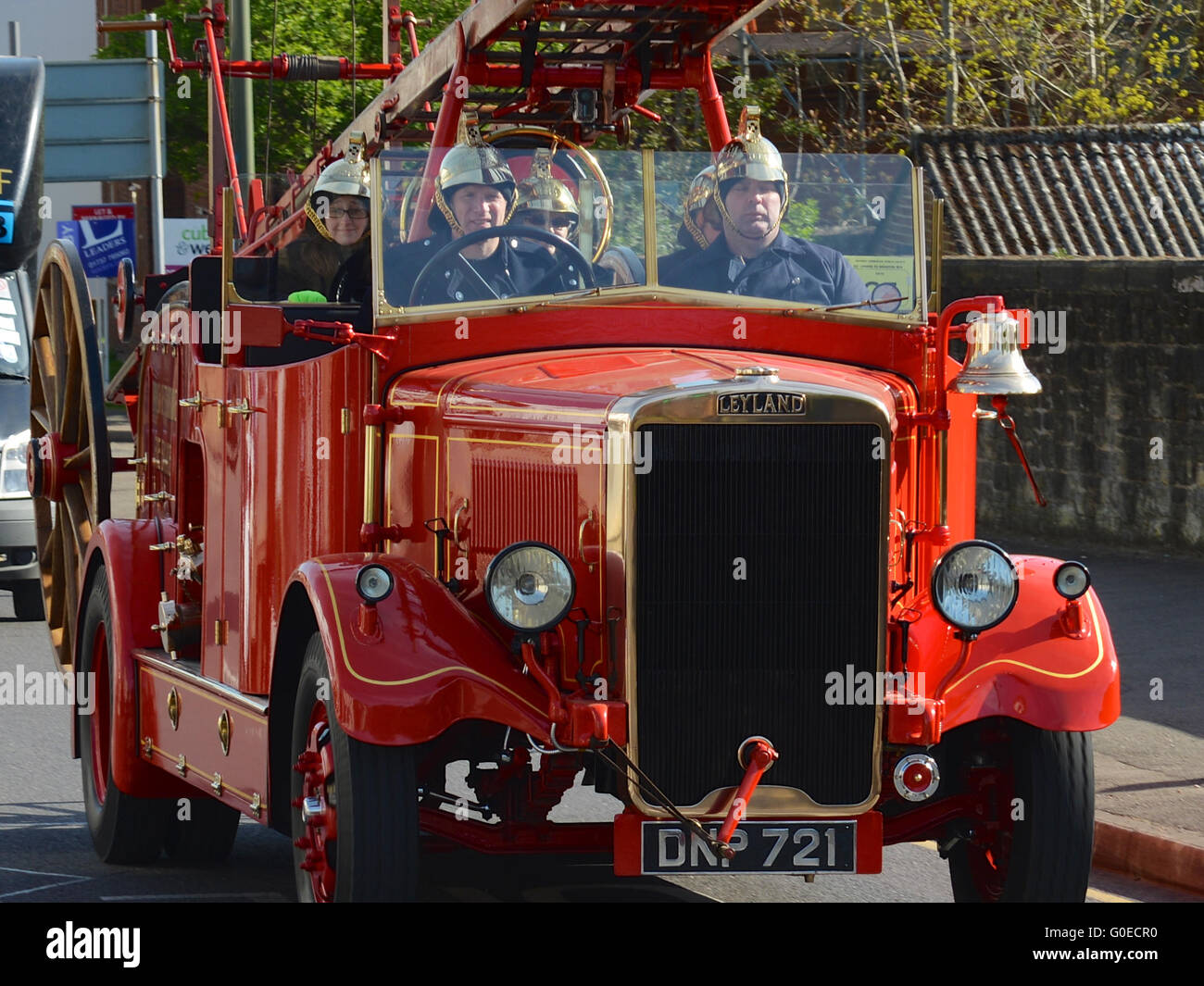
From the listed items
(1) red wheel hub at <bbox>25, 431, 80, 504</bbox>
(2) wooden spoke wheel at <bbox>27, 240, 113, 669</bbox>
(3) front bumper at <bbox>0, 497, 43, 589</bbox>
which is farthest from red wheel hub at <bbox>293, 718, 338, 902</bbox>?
(3) front bumper at <bbox>0, 497, 43, 589</bbox>

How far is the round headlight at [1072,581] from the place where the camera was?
18.5 feet

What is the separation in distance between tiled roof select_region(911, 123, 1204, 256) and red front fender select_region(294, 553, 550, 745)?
11.3 metres

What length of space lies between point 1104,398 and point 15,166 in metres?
7.39

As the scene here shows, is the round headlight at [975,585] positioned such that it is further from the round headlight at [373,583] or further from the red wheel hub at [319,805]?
the red wheel hub at [319,805]

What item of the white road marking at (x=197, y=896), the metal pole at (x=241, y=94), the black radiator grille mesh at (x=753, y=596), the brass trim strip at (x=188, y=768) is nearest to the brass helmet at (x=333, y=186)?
the brass trim strip at (x=188, y=768)

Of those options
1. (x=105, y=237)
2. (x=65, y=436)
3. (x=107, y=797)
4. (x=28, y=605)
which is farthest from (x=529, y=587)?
(x=105, y=237)

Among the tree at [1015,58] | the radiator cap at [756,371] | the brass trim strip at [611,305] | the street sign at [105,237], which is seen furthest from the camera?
the street sign at [105,237]

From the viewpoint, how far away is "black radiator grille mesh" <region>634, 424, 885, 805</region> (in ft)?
17.0

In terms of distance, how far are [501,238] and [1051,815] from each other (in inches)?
86.8

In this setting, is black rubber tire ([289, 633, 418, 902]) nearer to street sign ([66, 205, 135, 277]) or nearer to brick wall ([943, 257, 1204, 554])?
brick wall ([943, 257, 1204, 554])

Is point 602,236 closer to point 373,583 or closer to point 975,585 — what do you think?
point 373,583

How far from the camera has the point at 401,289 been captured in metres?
6.15

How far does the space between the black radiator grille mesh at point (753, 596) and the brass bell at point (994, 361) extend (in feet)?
1.70
